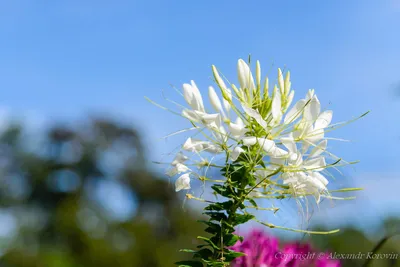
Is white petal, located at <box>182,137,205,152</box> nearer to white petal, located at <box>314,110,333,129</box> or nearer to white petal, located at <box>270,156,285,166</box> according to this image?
white petal, located at <box>270,156,285,166</box>


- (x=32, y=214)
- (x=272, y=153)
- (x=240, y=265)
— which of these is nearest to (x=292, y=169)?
(x=272, y=153)

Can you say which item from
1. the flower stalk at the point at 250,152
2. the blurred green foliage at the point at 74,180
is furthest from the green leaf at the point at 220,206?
the blurred green foliage at the point at 74,180

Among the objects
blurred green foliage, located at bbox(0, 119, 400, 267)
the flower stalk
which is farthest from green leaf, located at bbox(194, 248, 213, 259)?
blurred green foliage, located at bbox(0, 119, 400, 267)

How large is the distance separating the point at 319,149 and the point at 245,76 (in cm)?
29

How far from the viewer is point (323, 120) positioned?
1771 millimetres

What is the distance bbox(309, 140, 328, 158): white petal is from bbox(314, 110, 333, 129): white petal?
0.05 m

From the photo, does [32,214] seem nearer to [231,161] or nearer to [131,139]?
[131,139]

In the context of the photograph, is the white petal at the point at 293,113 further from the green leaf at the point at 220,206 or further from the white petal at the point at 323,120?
the green leaf at the point at 220,206

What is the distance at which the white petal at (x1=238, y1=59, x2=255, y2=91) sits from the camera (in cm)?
175

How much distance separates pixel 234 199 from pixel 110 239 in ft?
90.3

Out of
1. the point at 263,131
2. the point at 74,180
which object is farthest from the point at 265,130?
the point at 74,180

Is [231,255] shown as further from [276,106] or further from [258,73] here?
[258,73]

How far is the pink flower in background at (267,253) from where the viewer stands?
2131 mm

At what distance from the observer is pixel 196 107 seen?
5.67 ft
